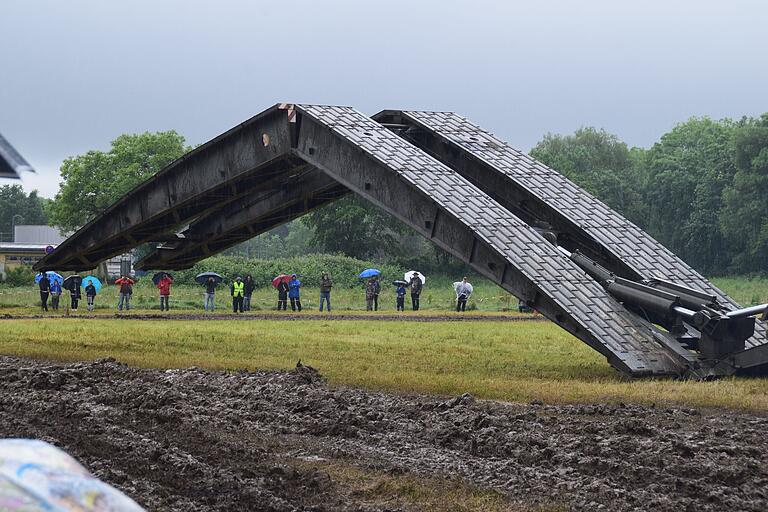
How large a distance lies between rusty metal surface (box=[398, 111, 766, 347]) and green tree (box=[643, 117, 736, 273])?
76.0 meters

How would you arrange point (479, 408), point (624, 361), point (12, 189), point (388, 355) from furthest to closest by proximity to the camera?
point (12, 189)
point (388, 355)
point (624, 361)
point (479, 408)

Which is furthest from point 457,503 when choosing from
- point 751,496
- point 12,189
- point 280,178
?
point 12,189

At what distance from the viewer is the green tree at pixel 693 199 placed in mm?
99312

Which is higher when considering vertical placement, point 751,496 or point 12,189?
point 12,189

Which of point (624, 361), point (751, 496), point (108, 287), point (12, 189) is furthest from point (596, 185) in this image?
point (751, 496)

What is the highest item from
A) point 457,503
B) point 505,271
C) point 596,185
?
point 596,185

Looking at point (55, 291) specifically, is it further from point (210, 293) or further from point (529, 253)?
point (529, 253)

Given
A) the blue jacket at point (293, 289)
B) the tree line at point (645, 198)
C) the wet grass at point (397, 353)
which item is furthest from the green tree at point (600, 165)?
the wet grass at point (397, 353)

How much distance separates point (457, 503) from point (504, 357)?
1337cm

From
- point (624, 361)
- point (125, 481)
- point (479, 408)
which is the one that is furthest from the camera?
point (624, 361)

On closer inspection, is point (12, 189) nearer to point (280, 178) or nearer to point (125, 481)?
point (280, 178)

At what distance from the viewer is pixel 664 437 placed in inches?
451

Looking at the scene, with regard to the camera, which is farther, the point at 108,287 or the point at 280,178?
the point at 108,287

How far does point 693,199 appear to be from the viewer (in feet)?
343
